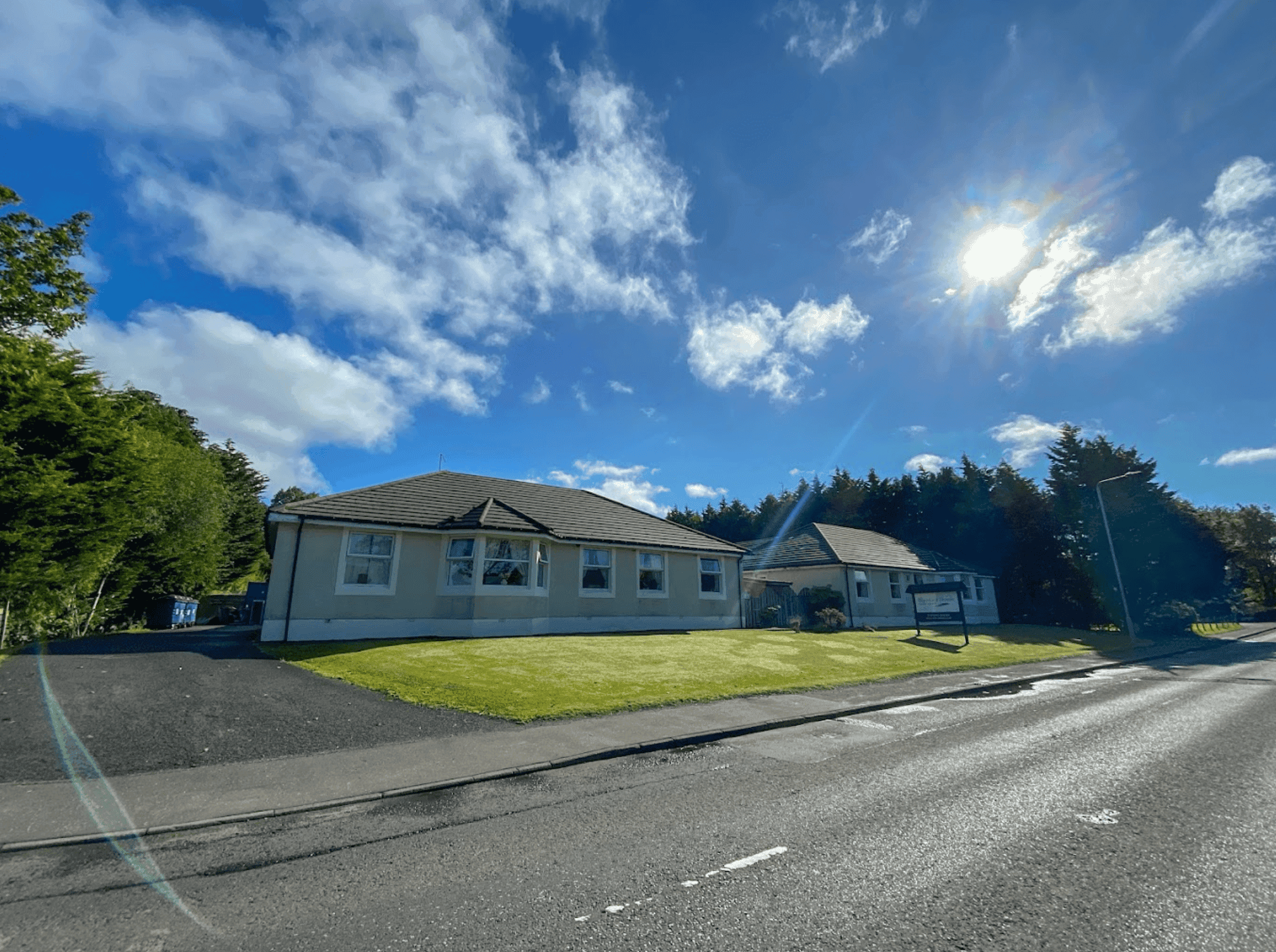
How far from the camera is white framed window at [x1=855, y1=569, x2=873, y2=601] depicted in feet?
98.7

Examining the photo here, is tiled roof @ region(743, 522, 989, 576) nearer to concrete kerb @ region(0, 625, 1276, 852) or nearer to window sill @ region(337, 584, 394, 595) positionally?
concrete kerb @ region(0, 625, 1276, 852)

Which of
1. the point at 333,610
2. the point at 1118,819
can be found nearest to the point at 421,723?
the point at 1118,819

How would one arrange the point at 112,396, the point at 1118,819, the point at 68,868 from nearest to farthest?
the point at 68,868 → the point at 1118,819 → the point at 112,396

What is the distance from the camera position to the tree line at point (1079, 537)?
3931 centimetres

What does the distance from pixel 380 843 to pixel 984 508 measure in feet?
167

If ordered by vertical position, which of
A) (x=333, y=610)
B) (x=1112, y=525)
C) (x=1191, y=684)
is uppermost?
(x=1112, y=525)

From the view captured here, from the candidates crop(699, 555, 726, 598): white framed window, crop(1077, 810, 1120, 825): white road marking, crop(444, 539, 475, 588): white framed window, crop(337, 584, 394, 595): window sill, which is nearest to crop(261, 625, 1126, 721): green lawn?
crop(337, 584, 394, 595): window sill

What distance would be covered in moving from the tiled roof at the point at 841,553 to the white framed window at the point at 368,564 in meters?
21.6

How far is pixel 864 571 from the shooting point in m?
31.1

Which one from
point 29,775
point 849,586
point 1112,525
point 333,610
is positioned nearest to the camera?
point 29,775

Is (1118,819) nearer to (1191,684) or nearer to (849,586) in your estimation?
(1191,684)

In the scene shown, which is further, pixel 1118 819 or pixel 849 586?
pixel 849 586

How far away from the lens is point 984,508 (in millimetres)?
45375

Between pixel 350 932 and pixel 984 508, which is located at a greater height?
pixel 984 508
